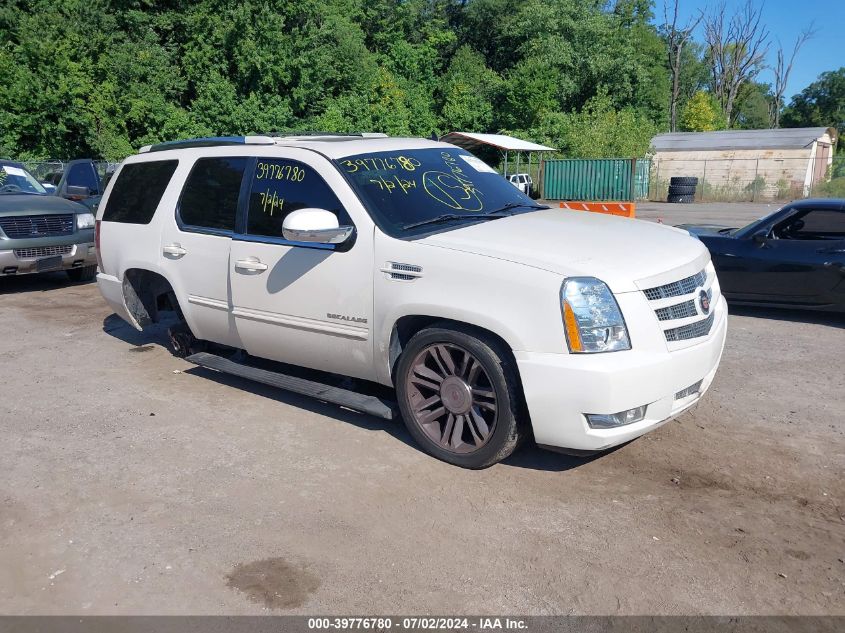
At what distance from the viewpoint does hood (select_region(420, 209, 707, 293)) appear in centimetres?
399

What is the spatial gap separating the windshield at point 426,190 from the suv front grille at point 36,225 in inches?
265

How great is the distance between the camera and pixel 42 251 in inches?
393

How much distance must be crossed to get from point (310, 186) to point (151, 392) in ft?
7.34

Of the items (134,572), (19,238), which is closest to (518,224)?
(134,572)

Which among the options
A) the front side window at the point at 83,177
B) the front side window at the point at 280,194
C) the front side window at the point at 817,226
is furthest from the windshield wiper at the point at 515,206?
the front side window at the point at 83,177

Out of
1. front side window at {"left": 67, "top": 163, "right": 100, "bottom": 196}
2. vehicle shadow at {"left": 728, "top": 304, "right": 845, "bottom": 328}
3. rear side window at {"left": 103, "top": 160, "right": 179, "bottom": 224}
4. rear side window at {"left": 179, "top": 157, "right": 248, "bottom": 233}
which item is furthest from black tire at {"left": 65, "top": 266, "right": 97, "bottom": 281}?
vehicle shadow at {"left": 728, "top": 304, "right": 845, "bottom": 328}

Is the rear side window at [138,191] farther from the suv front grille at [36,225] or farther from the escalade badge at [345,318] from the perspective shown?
the suv front grille at [36,225]

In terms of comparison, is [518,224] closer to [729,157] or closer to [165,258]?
[165,258]

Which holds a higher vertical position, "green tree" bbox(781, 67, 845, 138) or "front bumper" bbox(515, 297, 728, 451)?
"green tree" bbox(781, 67, 845, 138)

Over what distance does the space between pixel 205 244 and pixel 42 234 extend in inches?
223

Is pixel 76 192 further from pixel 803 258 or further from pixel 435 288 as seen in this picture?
pixel 803 258

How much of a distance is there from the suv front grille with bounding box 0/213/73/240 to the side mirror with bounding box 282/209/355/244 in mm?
6922

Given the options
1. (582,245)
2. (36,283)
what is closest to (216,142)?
(582,245)

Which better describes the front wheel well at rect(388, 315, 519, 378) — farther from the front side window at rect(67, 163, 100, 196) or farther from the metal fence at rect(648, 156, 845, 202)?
the metal fence at rect(648, 156, 845, 202)
